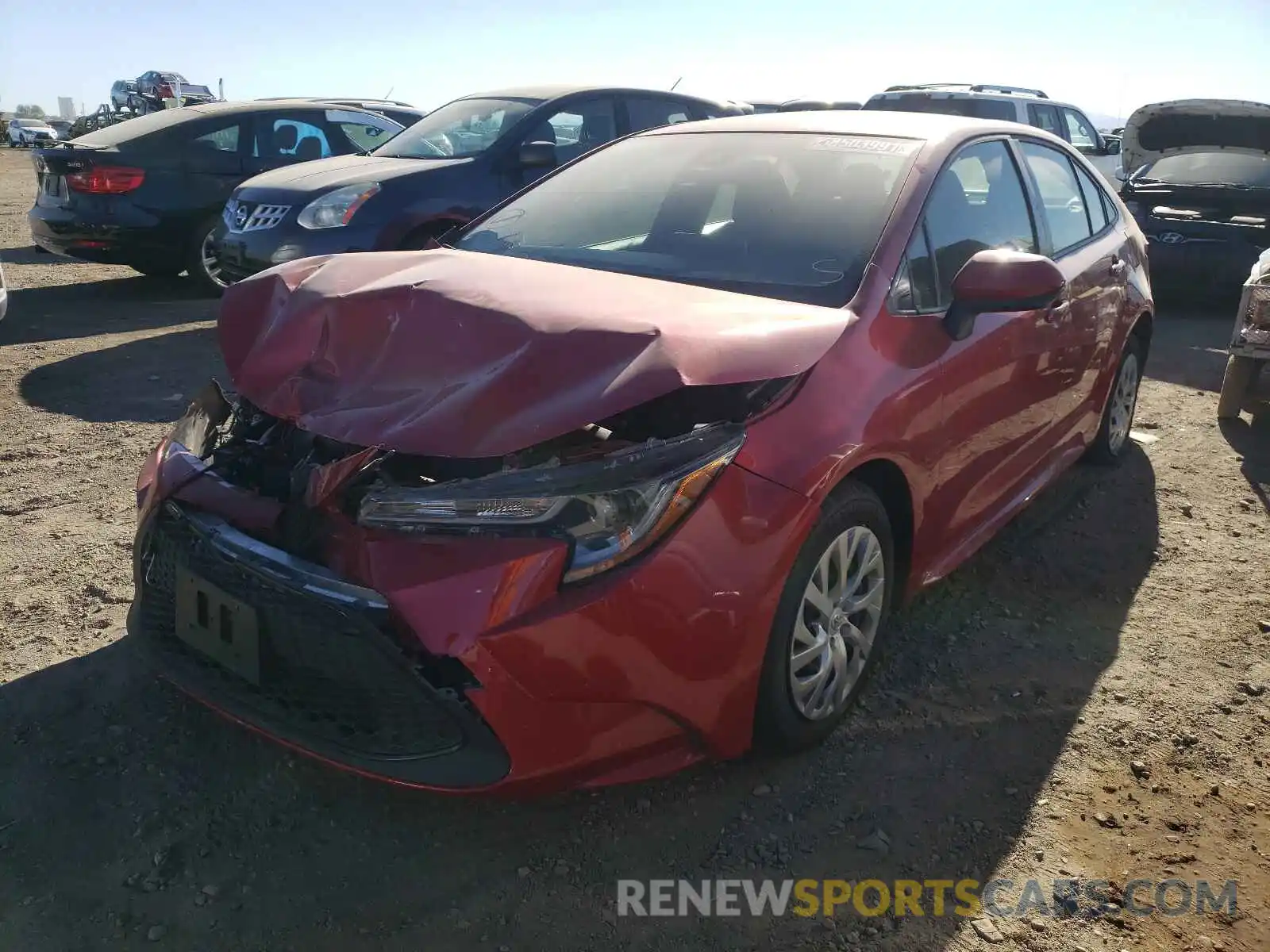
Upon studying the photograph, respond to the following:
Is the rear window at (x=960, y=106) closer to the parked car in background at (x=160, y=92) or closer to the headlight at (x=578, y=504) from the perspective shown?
the headlight at (x=578, y=504)

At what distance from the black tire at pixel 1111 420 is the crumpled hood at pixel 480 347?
2.64 m

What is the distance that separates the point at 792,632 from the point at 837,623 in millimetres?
256

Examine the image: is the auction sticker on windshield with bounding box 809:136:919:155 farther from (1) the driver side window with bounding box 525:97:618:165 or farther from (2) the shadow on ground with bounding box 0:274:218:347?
(2) the shadow on ground with bounding box 0:274:218:347

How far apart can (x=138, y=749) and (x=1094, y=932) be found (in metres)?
2.34

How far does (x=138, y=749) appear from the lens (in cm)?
267

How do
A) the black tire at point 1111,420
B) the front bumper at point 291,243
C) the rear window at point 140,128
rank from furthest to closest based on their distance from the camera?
1. the rear window at point 140,128
2. the front bumper at point 291,243
3. the black tire at point 1111,420

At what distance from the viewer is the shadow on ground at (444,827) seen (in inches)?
85.4

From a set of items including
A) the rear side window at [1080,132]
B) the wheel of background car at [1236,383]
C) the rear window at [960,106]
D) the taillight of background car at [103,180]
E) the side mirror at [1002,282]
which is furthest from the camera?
the rear side window at [1080,132]

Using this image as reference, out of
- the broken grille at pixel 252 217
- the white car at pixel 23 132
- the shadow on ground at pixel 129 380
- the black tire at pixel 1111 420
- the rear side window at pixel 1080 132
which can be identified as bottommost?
→ the white car at pixel 23 132

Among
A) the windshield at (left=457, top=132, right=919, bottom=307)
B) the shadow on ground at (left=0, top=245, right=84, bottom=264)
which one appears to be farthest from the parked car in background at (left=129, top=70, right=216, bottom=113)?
the windshield at (left=457, top=132, right=919, bottom=307)

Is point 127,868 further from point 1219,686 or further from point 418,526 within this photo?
point 1219,686

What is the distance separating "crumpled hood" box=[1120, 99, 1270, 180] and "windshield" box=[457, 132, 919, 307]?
27.3ft

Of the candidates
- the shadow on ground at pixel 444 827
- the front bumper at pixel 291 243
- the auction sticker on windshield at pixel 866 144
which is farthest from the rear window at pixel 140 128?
the auction sticker on windshield at pixel 866 144

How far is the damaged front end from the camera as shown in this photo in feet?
6.82
